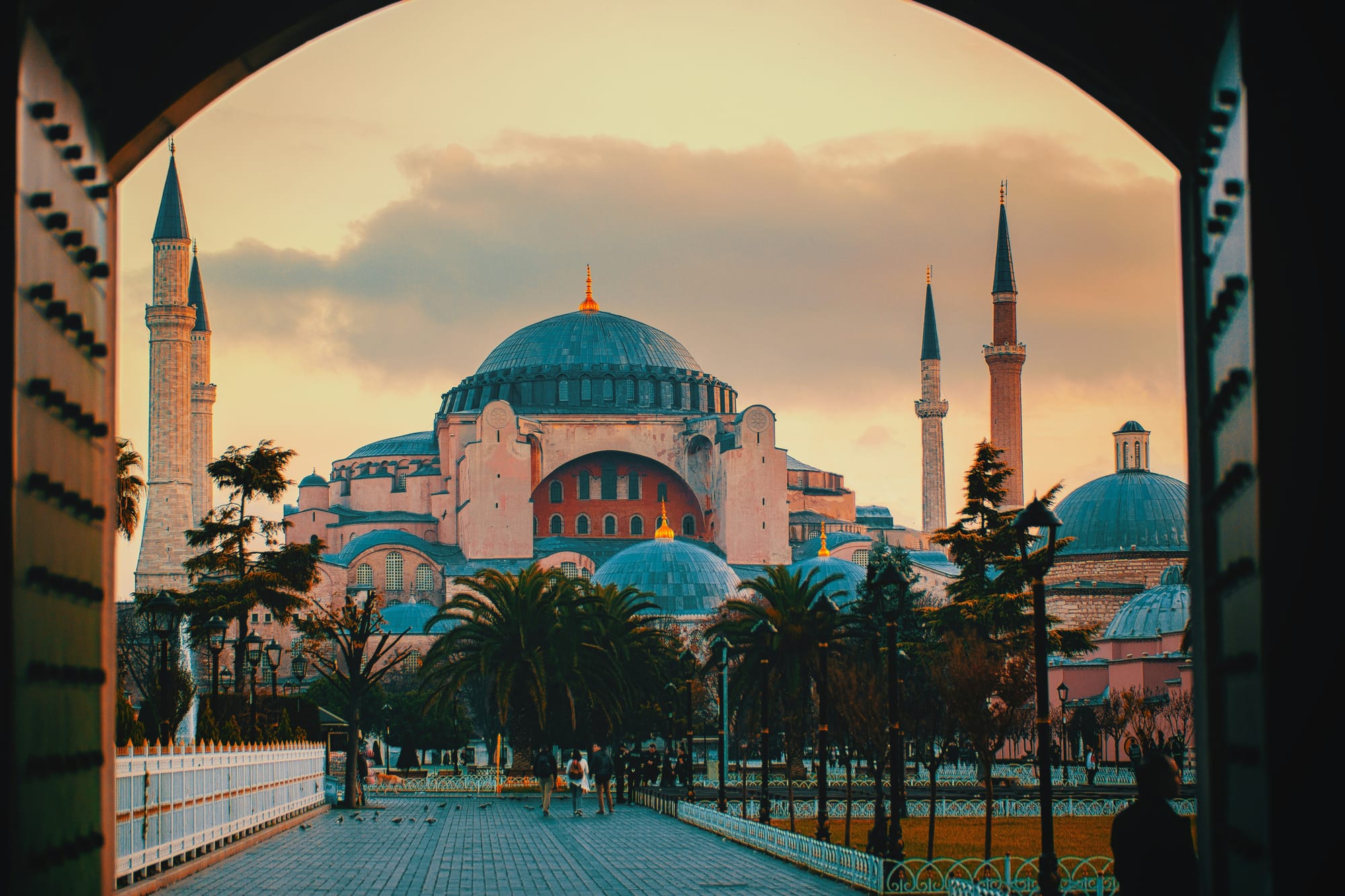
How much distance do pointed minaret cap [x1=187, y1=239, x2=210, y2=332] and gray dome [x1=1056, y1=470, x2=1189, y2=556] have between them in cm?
2958

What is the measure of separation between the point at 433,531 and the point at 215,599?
41.5 metres

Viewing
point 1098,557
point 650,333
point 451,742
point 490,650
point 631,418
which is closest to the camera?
point 490,650

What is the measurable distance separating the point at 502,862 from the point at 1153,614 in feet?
114

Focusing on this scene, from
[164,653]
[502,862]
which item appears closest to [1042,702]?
[502,862]

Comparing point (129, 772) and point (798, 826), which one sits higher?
point (129, 772)

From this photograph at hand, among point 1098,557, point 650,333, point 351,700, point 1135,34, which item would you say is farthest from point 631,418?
point 1135,34

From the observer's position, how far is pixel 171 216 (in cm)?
5334

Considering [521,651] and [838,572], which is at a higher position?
[838,572]

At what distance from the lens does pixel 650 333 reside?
7881 centimetres

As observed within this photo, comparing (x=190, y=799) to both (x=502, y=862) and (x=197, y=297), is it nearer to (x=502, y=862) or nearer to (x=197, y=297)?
(x=502, y=862)

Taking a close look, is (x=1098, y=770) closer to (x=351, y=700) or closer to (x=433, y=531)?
(x=351, y=700)

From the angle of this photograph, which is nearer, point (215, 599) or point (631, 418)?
point (215, 599)

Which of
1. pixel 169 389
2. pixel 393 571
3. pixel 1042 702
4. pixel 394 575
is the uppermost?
pixel 169 389

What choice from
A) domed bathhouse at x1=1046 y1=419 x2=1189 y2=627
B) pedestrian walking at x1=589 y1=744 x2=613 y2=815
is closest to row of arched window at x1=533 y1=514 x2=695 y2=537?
domed bathhouse at x1=1046 y1=419 x2=1189 y2=627
